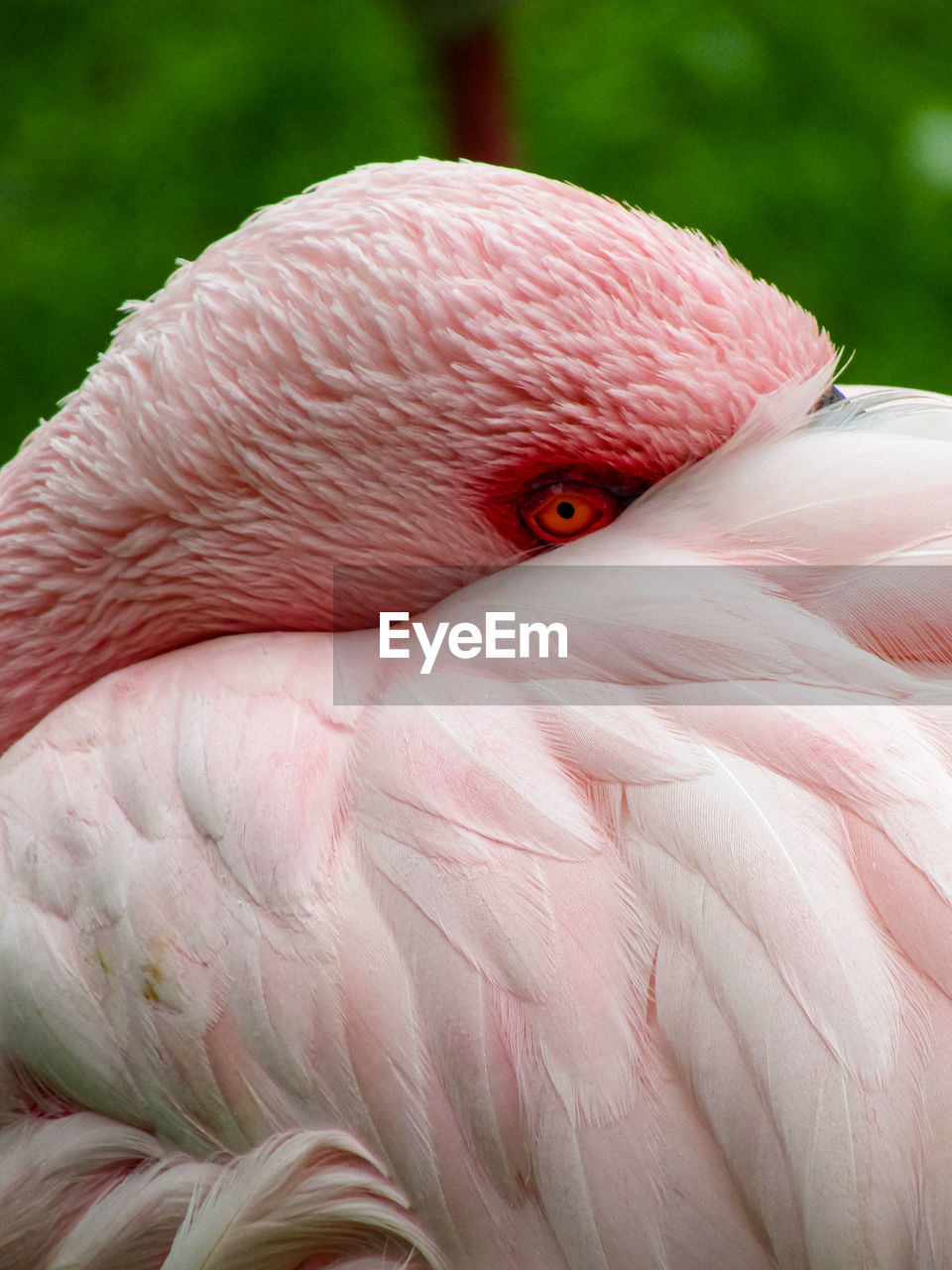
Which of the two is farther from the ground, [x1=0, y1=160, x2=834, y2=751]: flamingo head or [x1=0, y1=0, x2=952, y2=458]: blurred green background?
[x1=0, y1=0, x2=952, y2=458]: blurred green background

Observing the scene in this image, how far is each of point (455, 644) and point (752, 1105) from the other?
1.58 ft

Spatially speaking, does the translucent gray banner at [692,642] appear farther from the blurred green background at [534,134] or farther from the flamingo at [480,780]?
the blurred green background at [534,134]

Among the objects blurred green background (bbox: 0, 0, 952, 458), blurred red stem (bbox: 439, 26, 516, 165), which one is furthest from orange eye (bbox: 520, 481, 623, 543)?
blurred green background (bbox: 0, 0, 952, 458)

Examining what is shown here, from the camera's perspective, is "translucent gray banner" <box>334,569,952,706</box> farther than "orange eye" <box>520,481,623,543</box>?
No

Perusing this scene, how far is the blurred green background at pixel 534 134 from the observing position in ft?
11.4

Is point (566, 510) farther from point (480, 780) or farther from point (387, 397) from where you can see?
point (480, 780)

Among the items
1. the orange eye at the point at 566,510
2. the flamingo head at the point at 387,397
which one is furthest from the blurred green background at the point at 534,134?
the orange eye at the point at 566,510

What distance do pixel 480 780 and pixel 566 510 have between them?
308mm

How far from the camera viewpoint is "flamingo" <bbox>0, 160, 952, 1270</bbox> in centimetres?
120

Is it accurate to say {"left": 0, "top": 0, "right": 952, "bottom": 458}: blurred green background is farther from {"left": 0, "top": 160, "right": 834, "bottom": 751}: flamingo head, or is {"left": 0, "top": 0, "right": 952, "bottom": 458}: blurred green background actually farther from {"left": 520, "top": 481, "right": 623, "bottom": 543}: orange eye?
{"left": 520, "top": 481, "right": 623, "bottom": 543}: orange eye

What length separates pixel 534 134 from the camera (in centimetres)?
371

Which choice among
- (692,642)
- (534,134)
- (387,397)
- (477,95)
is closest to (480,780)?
(692,642)

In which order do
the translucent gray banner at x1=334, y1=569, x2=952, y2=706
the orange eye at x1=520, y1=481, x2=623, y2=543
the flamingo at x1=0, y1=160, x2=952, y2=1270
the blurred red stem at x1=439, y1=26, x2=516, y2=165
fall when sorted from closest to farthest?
the flamingo at x1=0, y1=160, x2=952, y2=1270, the translucent gray banner at x1=334, y1=569, x2=952, y2=706, the orange eye at x1=520, y1=481, x2=623, y2=543, the blurred red stem at x1=439, y1=26, x2=516, y2=165

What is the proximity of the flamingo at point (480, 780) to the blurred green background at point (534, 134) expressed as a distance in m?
1.97
